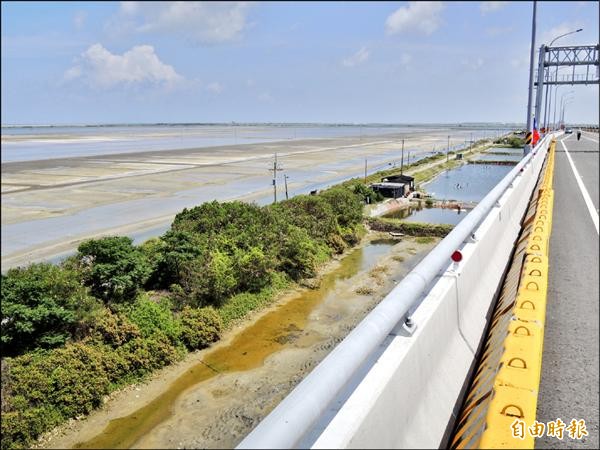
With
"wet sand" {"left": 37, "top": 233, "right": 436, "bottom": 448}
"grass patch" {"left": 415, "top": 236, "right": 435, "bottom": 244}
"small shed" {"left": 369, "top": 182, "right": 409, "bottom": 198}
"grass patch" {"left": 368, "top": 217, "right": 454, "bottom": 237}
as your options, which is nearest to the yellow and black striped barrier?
"wet sand" {"left": 37, "top": 233, "right": 436, "bottom": 448}

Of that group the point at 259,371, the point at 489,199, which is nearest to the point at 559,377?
the point at 489,199

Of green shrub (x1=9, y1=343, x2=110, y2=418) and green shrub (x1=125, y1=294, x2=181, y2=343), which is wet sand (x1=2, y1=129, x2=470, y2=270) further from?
green shrub (x1=125, y1=294, x2=181, y2=343)

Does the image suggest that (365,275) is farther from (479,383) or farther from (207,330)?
(479,383)

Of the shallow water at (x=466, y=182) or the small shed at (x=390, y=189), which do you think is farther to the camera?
the shallow water at (x=466, y=182)

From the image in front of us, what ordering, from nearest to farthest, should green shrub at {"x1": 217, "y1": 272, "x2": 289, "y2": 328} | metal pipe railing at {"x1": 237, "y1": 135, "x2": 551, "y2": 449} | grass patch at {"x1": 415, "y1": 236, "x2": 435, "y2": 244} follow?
metal pipe railing at {"x1": 237, "y1": 135, "x2": 551, "y2": 449} < green shrub at {"x1": 217, "y1": 272, "x2": 289, "y2": 328} < grass patch at {"x1": 415, "y1": 236, "x2": 435, "y2": 244}

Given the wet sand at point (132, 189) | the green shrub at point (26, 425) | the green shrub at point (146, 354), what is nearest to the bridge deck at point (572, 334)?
the wet sand at point (132, 189)

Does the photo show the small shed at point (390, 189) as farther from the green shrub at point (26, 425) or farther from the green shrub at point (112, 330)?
the green shrub at point (26, 425)
